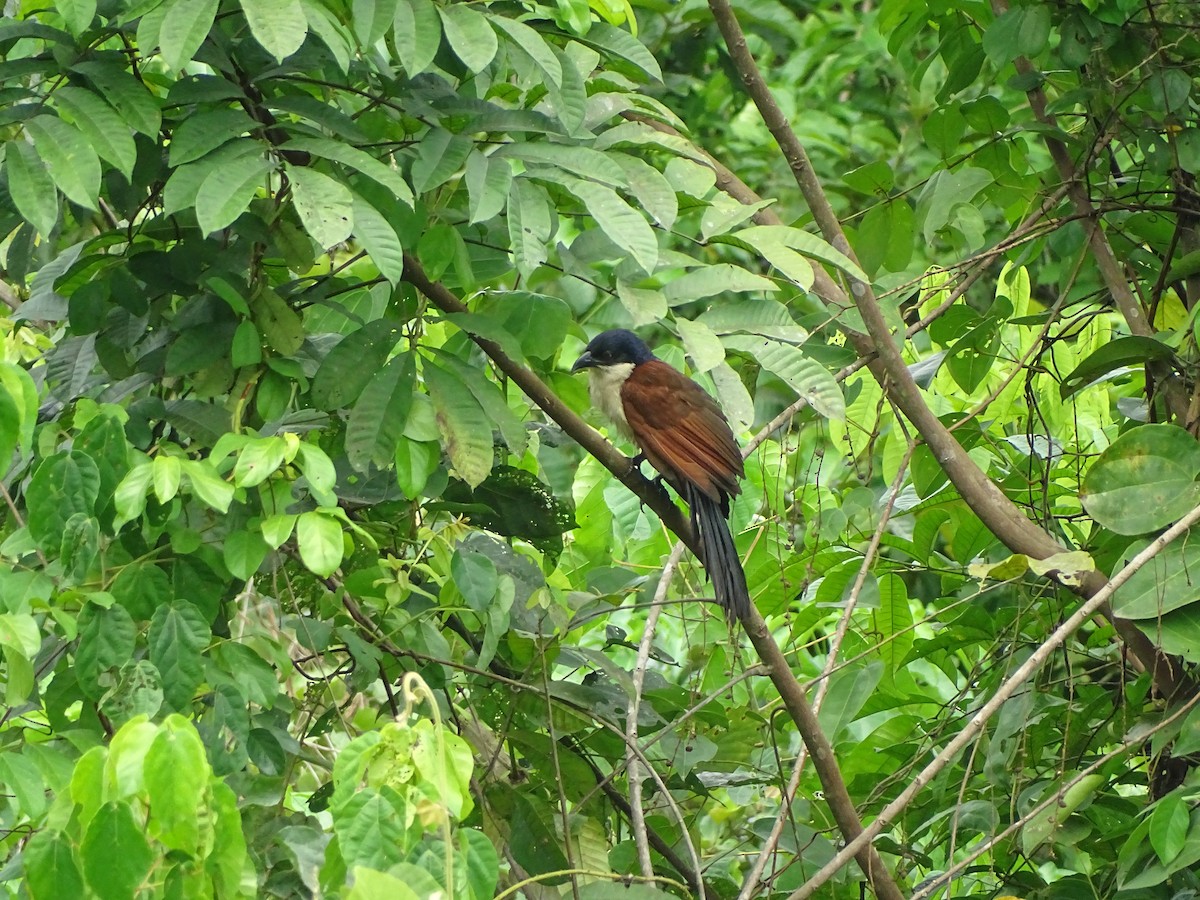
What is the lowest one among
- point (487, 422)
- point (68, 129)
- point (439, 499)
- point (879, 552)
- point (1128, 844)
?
point (1128, 844)

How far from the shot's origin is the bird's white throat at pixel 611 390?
3318mm

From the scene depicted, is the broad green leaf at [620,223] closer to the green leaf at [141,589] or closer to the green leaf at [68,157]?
the green leaf at [68,157]

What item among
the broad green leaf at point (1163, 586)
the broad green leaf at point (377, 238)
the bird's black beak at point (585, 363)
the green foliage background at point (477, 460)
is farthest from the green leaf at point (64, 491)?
the bird's black beak at point (585, 363)

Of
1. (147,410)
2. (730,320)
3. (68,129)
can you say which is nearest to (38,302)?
(147,410)

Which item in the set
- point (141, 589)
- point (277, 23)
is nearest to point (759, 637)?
point (141, 589)

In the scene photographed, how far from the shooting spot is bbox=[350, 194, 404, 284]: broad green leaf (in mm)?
1572

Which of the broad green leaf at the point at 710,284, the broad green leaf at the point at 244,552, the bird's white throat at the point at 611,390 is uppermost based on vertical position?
the broad green leaf at the point at 710,284

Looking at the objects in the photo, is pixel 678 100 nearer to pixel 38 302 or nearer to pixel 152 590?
pixel 38 302

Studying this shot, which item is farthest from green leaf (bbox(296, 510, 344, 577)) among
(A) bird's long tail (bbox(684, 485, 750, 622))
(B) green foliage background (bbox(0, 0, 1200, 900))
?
(A) bird's long tail (bbox(684, 485, 750, 622))

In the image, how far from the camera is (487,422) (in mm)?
1911

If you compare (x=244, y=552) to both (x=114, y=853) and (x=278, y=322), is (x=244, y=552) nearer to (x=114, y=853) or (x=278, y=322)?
(x=278, y=322)

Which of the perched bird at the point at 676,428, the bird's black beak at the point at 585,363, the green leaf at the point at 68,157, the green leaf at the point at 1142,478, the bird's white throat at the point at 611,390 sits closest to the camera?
the green leaf at the point at 68,157

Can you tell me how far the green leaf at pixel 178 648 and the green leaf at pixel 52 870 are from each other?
A: 458 millimetres

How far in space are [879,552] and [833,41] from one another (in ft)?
16.7
